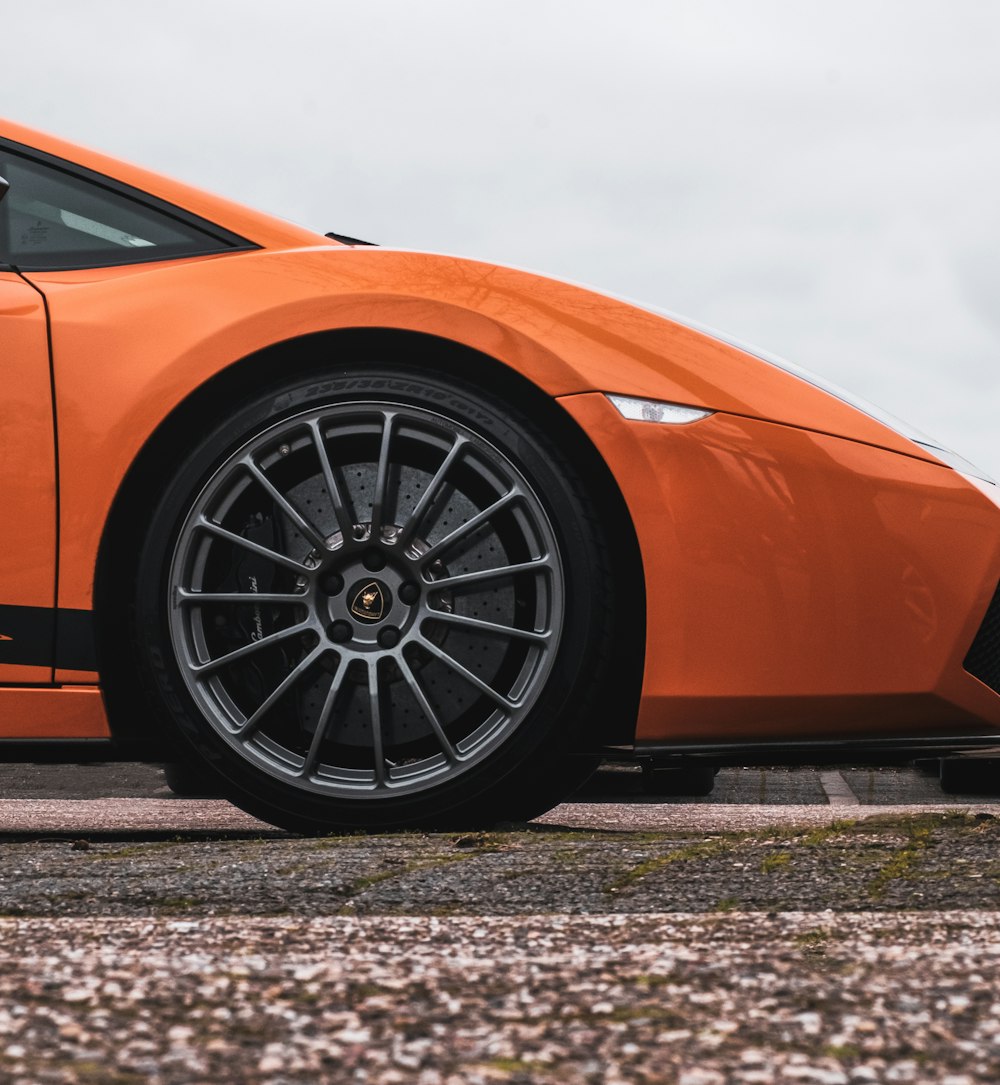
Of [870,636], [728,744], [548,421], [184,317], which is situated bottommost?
[728,744]

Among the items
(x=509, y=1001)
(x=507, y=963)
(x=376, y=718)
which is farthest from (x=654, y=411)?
(x=509, y=1001)

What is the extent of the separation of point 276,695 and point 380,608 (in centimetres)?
25

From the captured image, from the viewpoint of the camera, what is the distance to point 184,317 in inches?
96.4

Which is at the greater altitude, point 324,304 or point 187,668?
point 324,304

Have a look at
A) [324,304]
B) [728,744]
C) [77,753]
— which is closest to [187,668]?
[77,753]

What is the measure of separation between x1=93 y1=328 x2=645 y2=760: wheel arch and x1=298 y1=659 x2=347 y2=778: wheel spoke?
27 cm

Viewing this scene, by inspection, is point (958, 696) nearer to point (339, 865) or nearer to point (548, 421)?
point (548, 421)

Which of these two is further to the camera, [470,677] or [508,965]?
[470,677]

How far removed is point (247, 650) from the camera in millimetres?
2404

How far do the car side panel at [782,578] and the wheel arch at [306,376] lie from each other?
5cm

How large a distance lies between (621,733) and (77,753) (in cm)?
106

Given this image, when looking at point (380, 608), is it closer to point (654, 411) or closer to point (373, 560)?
point (373, 560)

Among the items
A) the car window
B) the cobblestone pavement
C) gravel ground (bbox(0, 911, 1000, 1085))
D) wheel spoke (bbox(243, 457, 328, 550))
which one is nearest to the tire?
wheel spoke (bbox(243, 457, 328, 550))

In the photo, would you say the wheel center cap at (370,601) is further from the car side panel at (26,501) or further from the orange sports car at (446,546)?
the car side panel at (26,501)
